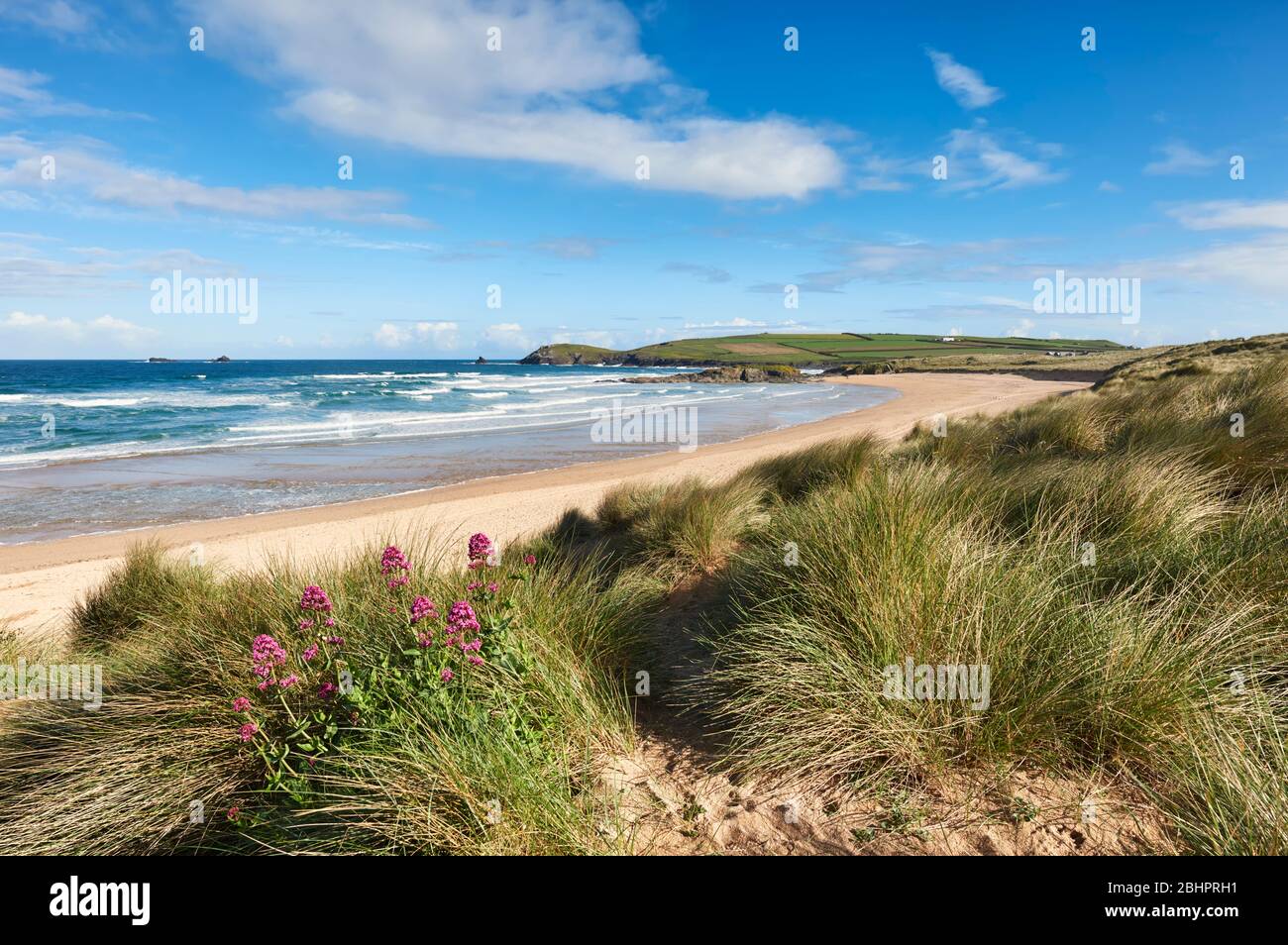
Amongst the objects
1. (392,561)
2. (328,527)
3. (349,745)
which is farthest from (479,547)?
(328,527)

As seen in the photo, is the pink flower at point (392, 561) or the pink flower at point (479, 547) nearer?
the pink flower at point (479, 547)

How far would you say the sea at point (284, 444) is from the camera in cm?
1470

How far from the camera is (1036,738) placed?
2986mm

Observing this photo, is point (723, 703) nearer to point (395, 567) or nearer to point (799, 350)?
point (395, 567)

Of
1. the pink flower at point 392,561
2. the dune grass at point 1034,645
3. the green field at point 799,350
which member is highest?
the green field at point 799,350

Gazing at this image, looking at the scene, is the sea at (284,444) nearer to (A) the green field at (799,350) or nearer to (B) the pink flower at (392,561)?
(B) the pink flower at (392,561)

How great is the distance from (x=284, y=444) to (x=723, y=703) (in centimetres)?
2518

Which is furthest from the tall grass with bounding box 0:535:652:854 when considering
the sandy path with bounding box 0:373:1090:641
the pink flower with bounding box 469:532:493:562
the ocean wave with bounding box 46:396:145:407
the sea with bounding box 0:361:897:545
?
the ocean wave with bounding box 46:396:145:407

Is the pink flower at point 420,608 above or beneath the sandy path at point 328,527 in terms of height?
above

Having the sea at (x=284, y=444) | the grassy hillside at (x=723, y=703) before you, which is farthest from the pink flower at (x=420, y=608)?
the sea at (x=284, y=444)

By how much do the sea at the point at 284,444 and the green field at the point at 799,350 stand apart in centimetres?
8603

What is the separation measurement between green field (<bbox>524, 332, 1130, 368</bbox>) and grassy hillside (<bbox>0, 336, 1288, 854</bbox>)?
117655mm

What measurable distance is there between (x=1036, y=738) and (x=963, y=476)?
369 centimetres
